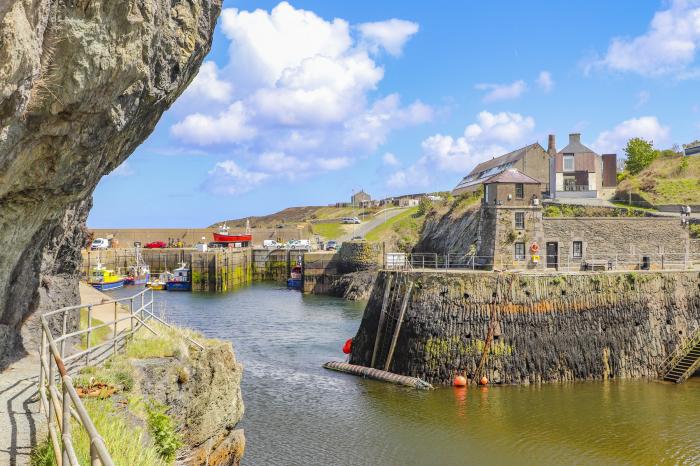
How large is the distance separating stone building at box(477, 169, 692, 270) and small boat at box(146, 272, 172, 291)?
51200 mm

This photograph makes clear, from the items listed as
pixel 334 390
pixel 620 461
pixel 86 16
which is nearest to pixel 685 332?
pixel 620 461

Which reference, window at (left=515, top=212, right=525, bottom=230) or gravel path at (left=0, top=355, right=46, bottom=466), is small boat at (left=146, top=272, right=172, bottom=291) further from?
gravel path at (left=0, top=355, right=46, bottom=466)

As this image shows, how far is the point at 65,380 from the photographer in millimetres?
8383

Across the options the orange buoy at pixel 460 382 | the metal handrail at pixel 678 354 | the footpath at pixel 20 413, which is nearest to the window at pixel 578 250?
the metal handrail at pixel 678 354

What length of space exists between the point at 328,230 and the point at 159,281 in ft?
159

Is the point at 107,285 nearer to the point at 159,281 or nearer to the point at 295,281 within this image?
the point at 159,281

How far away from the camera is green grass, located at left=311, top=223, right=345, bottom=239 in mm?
122262

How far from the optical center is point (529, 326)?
33.1 meters

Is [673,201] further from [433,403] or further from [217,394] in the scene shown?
[217,394]

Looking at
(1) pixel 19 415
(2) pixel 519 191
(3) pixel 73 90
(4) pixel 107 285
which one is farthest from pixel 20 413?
(4) pixel 107 285

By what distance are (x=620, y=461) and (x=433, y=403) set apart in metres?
8.27

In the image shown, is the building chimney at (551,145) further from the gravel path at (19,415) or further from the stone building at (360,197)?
the stone building at (360,197)

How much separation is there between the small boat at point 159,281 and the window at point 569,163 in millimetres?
47099

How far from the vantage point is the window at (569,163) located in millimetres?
63150
